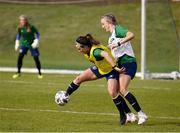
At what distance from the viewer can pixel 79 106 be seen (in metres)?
16.6

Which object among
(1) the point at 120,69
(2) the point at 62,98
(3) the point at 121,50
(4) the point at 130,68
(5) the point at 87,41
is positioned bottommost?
(2) the point at 62,98

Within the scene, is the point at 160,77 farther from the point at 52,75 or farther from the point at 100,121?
the point at 100,121

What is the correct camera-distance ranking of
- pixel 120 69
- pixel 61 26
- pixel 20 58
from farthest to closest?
1. pixel 61 26
2. pixel 20 58
3. pixel 120 69

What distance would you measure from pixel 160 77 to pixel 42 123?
44.8 ft

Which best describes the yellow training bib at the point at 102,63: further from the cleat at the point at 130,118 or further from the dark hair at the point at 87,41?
the cleat at the point at 130,118

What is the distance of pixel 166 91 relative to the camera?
20828mm

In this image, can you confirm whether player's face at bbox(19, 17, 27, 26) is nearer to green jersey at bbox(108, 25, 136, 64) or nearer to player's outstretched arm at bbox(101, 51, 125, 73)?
green jersey at bbox(108, 25, 136, 64)

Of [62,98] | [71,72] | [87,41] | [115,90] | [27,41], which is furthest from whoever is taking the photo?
[71,72]

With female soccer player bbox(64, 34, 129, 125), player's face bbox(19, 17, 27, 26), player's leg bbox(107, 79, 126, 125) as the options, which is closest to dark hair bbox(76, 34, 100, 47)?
female soccer player bbox(64, 34, 129, 125)

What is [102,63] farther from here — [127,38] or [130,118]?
[130,118]

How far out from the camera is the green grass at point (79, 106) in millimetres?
12953

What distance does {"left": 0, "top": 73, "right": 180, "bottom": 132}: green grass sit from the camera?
42.5ft

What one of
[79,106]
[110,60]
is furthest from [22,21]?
[110,60]

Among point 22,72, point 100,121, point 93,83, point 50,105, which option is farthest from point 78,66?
point 100,121
